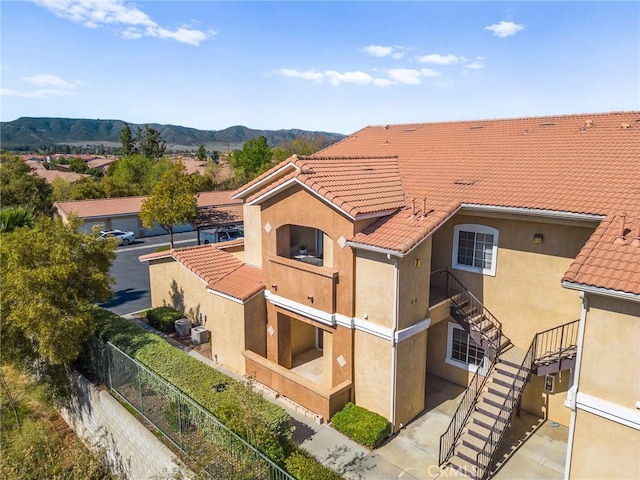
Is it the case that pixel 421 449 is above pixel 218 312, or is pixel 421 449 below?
below

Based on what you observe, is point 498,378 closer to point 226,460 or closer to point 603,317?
point 603,317

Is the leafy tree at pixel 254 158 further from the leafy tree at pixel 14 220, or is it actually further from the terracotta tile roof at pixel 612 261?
the terracotta tile roof at pixel 612 261

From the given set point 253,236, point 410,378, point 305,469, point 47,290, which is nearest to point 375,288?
point 410,378

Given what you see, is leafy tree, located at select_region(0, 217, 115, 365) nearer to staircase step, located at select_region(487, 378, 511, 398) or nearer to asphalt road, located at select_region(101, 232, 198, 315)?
asphalt road, located at select_region(101, 232, 198, 315)

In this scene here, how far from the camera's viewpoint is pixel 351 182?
15.5 m

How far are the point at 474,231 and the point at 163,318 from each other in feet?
51.6

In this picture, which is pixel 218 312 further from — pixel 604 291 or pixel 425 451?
pixel 604 291

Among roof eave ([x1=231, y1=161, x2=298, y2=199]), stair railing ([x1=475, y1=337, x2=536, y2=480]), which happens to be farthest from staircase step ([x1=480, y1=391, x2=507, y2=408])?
roof eave ([x1=231, y1=161, x2=298, y2=199])

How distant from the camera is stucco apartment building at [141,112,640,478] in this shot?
1025 cm

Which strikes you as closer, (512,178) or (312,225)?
(312,225)

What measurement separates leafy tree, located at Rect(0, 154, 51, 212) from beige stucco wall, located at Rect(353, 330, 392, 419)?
46247 mm

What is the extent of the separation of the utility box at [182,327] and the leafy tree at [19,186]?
35.7 metres

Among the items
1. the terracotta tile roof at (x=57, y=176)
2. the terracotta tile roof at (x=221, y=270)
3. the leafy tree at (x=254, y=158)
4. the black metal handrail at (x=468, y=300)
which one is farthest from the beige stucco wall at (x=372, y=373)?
the terracotta tile roof at (x=57, y=176)

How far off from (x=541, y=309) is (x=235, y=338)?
11.7 metres
